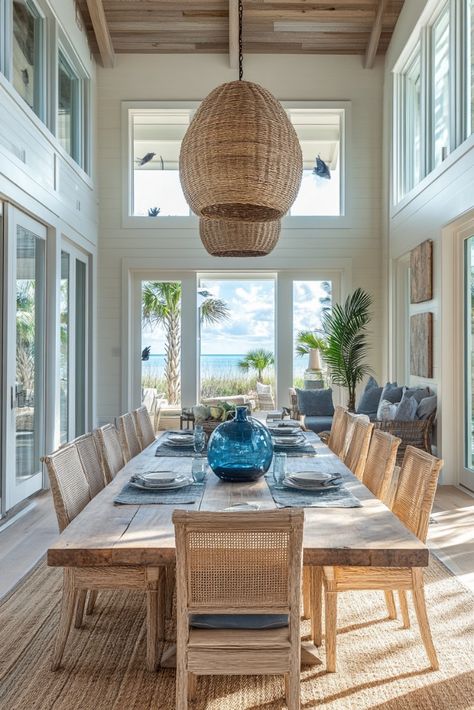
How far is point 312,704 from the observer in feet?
7.57

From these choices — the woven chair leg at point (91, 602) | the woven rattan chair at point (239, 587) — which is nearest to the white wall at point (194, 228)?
the woven chair leg at point (91, 602)

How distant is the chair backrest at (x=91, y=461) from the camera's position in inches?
120

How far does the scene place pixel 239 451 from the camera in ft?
9.48

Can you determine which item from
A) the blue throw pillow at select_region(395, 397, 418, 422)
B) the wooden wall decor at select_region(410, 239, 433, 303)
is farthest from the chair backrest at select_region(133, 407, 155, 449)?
the wooden wall decor at select_region(410, 239, 433, 303)

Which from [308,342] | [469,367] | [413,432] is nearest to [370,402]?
[308,342]

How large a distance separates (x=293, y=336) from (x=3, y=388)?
462cm

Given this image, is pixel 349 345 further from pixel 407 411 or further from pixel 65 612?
pixel 65 612

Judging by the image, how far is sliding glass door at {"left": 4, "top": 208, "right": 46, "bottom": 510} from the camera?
4953mm

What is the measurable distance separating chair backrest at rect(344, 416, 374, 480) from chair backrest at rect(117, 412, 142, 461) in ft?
4.36

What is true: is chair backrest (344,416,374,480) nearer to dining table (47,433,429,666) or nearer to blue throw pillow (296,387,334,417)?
dining table (47,433,429,666)

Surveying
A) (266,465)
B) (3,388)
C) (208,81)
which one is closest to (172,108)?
(208,81)

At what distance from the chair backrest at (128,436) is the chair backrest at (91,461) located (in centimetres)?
66

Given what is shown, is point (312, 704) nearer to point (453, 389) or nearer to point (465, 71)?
point (453, 389)

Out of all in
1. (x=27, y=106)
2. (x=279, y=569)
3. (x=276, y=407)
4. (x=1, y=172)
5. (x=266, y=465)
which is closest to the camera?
(x=279, y=569)
